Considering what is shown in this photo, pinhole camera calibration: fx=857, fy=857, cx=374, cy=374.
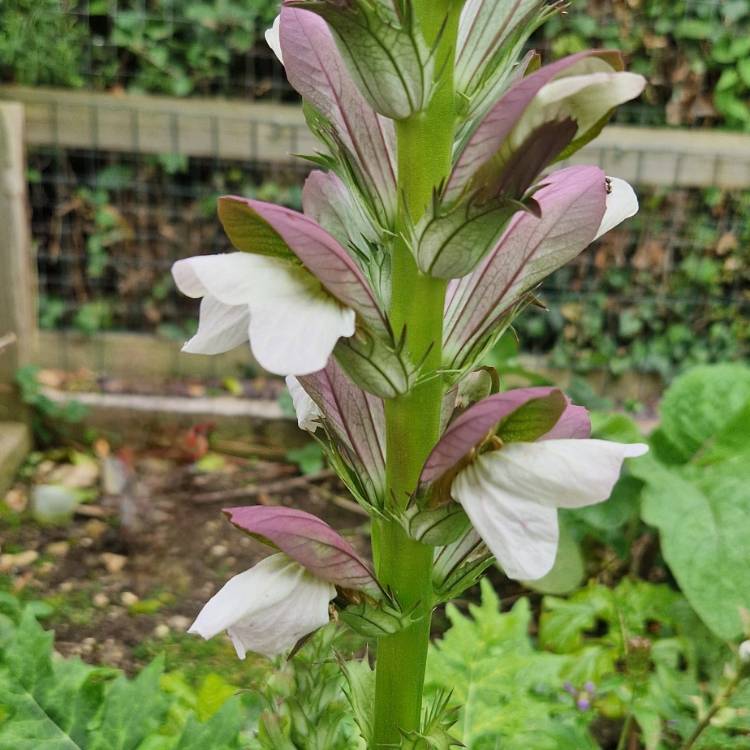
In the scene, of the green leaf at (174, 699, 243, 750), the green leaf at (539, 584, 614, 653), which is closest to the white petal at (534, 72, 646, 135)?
the green leaf at (174, 699, 243, 750)

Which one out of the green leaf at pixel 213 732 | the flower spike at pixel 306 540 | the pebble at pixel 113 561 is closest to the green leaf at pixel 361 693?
the flower spike at pixel 306 540

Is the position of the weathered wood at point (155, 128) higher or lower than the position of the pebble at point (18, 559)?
higher

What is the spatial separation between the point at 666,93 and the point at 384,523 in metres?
4.10

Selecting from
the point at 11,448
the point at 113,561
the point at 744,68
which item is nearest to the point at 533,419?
the point at 113,561

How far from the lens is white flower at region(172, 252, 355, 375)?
717 mm

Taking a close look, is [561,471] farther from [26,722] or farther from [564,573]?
[564,573]

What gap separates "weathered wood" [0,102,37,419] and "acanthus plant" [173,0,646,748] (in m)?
2.76

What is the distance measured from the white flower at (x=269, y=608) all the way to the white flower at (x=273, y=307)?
236mm

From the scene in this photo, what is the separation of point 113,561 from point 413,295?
2501mm

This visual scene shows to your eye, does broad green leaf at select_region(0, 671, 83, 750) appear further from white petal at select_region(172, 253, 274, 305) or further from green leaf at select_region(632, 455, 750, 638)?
green leaf at select_region(632, 455, 750, 638)

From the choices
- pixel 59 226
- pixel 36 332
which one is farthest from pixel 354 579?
pixel 59 226

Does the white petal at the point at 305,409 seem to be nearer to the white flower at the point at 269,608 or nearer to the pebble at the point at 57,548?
the white flower at the point at 269,608

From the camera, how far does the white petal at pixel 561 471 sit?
764mm

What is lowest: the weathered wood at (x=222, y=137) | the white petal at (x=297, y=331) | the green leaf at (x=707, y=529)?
the green leaf at (x=707, y=529)
